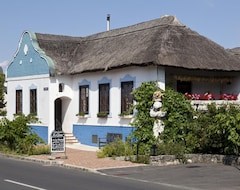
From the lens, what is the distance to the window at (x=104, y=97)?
26.4 metres

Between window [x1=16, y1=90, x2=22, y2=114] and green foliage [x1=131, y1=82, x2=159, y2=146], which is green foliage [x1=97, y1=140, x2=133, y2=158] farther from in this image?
window [x1=16, y1=90, x2=22, y2=114]

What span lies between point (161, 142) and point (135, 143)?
1.13 metres

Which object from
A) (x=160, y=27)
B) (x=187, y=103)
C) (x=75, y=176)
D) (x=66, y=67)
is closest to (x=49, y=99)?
(x=66, y=67)

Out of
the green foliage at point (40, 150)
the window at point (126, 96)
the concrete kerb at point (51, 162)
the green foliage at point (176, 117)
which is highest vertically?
the window at point (126, 96)

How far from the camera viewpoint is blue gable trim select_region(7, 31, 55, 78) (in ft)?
94.6

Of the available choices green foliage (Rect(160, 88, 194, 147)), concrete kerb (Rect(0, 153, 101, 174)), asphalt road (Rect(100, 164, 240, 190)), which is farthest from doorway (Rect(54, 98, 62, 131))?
asphalt road (Rect(100, 164, 240, 190))

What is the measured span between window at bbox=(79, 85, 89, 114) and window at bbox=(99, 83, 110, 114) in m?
1.45

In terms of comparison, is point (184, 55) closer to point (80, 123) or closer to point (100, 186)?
point (80, 123)

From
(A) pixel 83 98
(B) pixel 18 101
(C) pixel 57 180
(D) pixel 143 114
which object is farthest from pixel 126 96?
(C) pixel 57 180

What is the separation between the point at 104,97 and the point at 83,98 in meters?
2.19

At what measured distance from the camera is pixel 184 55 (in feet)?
76.8

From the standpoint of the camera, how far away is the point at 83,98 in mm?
28422

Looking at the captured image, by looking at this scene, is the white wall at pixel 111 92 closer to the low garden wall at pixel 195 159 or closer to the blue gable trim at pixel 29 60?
the blue gable trim at pixel 29 60

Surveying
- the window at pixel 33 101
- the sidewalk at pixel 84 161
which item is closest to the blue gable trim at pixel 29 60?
the window at pixel 33 101
